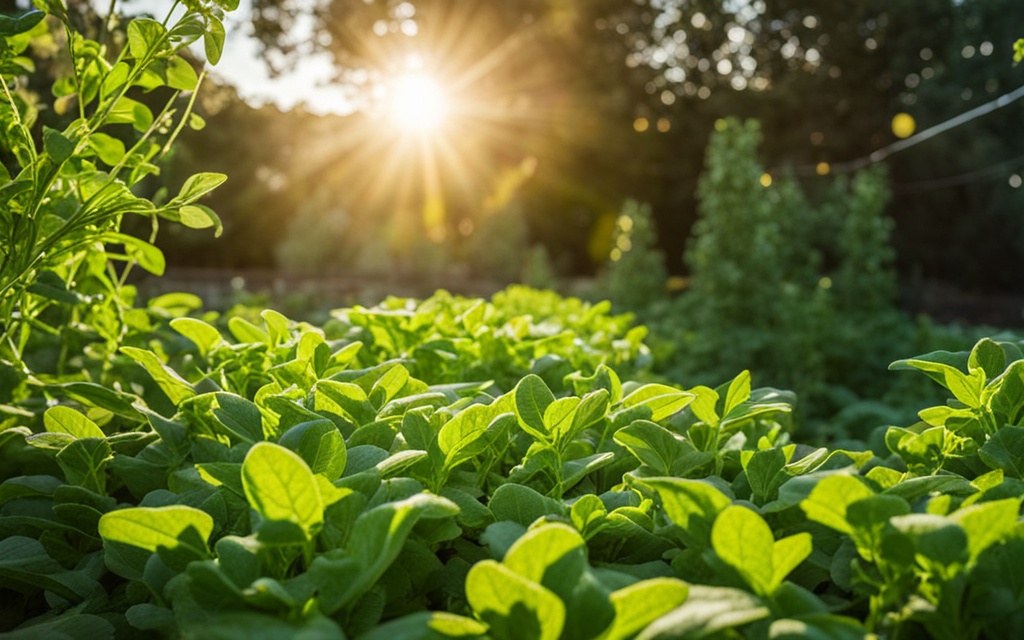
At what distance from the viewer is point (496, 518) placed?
2.90 feet

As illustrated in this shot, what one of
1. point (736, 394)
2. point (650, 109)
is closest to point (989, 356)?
point (736, 394)

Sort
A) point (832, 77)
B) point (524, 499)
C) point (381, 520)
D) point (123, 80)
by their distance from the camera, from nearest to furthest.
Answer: point (381, 520) → point (524, 499) → point (123, 80) → point (832, 77)

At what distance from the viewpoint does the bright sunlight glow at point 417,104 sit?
18.9 metres

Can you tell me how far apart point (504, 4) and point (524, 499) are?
2095 cm

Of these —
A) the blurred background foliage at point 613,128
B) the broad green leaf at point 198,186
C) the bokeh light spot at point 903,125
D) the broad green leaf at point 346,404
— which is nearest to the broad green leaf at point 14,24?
the broad green leaf at point 198,186

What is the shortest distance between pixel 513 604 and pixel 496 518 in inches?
10.3

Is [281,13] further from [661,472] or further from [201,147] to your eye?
[661,472]

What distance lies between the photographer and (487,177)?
→ 66.5 feet

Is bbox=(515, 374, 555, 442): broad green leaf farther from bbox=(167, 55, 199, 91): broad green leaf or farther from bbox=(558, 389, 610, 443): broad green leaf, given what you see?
bbox=(167, 55, 199, 91): broad green leaf

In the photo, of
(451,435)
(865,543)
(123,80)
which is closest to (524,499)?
(451,435)

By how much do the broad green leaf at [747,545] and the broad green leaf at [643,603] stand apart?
87 mm

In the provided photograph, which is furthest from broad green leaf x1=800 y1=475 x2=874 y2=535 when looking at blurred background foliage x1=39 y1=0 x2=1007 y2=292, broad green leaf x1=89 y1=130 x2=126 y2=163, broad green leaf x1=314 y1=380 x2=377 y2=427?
blurred background foliage x1=39 y1=0 x2=1007 y2=292

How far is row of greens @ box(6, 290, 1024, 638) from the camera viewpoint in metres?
0.66

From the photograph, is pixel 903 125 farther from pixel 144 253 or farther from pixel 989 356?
pixel 144 253
